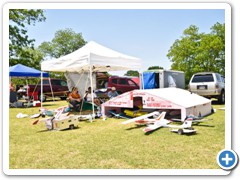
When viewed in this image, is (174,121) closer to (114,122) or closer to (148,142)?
(114,122)

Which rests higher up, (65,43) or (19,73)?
(65,43)

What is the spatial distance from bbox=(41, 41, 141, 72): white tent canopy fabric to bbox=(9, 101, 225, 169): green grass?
243cm

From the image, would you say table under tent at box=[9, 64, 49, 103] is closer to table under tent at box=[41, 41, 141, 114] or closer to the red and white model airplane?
table under tent at box=[41, 41, 141, 114]

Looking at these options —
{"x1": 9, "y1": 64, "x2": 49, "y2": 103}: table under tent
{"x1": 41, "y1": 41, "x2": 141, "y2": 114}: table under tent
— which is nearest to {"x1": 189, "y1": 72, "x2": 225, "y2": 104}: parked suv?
{"x1": 41, "y1": 41, "x2": 141, "y2": 114}: table under tent

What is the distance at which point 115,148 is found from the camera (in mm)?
4227

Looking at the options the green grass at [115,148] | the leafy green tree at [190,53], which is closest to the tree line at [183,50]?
the leafy green tree at [190,53]
